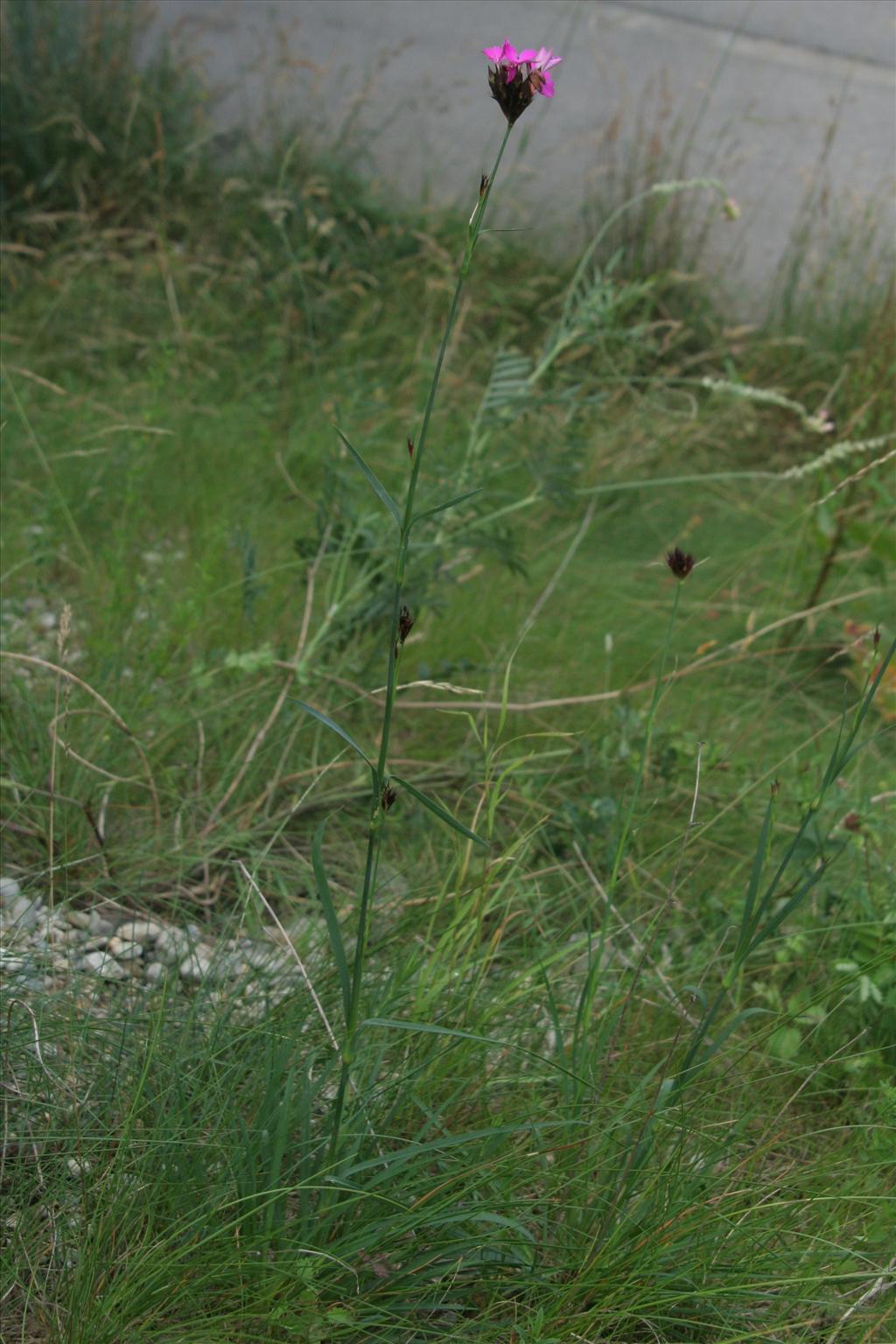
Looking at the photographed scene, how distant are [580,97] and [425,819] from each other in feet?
13.0

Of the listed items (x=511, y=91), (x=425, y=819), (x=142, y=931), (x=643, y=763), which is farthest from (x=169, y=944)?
(x=511, y=91)

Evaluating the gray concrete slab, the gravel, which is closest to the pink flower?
the gravel

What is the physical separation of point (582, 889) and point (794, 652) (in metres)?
1.16

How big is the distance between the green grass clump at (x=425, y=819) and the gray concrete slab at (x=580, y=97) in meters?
0.74

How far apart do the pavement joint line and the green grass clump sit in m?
1.89

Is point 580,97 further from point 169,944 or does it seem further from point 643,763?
point 643,763

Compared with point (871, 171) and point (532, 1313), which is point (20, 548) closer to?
point (532, 1313)

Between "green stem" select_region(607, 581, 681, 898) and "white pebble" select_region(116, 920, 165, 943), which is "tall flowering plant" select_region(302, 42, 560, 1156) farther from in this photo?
"white pebble" select_region(116, 920, 165, 943)

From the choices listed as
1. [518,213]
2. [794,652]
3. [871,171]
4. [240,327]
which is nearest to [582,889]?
[794,652]

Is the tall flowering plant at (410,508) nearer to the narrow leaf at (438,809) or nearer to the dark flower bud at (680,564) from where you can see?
the narrow leaf at (438,809)

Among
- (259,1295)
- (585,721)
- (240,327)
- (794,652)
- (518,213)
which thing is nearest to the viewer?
(259,1295)

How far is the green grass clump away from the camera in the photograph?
121 centimetres

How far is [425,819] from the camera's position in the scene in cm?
209

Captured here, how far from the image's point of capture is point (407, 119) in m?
4.99
